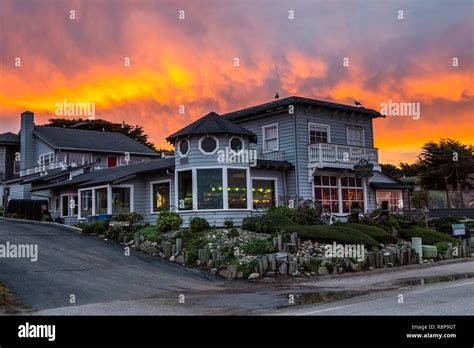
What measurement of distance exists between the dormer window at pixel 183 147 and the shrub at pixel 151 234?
3828mm

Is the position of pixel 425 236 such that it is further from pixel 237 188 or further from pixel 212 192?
pixel 212 192

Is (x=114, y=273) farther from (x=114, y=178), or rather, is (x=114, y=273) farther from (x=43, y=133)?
(x=43, y=133)

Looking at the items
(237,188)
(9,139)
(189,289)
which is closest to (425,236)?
(237,188)

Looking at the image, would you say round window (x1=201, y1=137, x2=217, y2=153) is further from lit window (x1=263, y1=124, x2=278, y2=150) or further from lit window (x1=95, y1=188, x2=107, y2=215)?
lit window (x1=95, y1=188, x2=107, y2=215)

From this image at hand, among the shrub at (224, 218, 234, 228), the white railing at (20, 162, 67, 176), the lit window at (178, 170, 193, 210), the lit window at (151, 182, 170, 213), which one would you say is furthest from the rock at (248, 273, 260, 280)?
the white railing at (20, 162, 67, 176)

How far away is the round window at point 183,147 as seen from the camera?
2601 cm

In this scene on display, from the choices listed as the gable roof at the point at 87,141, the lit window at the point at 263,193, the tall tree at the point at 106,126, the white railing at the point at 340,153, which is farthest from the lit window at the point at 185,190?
the tall tree at the point at 106,126

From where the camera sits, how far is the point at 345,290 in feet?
49.2

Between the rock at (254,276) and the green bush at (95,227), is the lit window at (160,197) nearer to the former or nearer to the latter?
the green bush at (95,227)

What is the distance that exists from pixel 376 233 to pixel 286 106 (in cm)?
901

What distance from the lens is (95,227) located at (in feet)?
86.6
